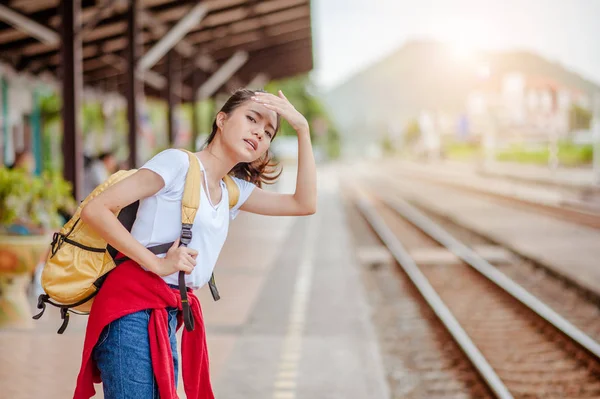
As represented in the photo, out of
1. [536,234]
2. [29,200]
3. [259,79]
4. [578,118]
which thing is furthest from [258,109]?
[578,118]

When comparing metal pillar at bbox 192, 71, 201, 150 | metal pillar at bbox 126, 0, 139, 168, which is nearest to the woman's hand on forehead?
metal pillar at bbox 126, 0, 139, 168

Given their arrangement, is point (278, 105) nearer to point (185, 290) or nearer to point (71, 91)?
point (185, 290)

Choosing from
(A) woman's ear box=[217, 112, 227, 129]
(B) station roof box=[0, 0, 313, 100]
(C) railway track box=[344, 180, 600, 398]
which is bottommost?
(C) railway track box=[344, 180, 600, 398]

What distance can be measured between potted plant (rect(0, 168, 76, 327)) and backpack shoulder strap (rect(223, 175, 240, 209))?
14.4 feet

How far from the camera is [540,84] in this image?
395 feet

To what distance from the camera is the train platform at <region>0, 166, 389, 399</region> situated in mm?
5402

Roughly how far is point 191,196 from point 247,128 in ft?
1.05

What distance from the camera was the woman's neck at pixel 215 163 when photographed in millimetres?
2631

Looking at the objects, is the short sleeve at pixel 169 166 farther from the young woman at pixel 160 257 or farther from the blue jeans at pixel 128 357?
the blue jeans at pixel 128 357

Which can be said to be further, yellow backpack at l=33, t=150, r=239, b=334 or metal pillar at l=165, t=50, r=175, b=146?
metal pillar at l=165, t=50, r=175, b=146

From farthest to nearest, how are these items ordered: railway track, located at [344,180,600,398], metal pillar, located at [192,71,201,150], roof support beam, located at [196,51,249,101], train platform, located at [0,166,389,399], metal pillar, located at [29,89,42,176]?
1. roof support beam, located at [196,51,249,101]
2. metal pillar, located at [192,71,201,150]
3. metal pillar, located at [29,89,42,176]
4. railway track, located at [344,180,600,398]
5. train platform, located at [0,166,389,399]

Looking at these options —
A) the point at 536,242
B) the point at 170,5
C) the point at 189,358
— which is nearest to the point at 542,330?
the point at 189,358

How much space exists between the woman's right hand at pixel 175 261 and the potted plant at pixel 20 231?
4.64 m

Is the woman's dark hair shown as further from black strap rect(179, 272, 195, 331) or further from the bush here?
the bush
